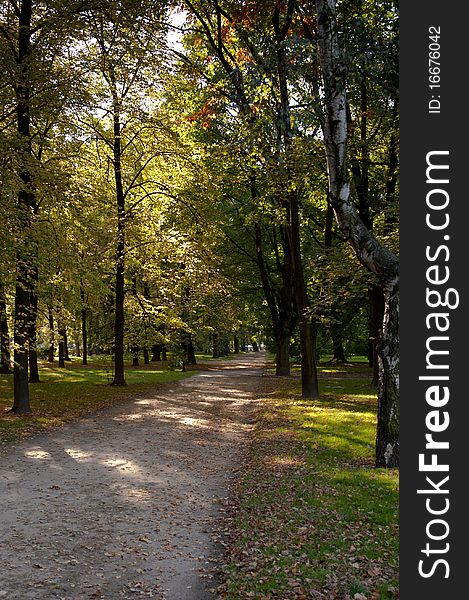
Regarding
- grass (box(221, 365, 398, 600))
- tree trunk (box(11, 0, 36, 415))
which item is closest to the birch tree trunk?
grass (box(221, 365, 398, 600))

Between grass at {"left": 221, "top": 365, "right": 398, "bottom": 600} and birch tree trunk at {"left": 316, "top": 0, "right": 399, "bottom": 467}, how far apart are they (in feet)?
2.29

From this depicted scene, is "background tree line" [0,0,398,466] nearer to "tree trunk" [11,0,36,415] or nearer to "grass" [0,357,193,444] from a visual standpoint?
"tree trunk" [11,0,36,415]

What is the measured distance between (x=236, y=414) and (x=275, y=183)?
731cm

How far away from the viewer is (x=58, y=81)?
14.0 meters

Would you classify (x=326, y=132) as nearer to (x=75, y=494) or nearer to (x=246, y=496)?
(x=246, y=496)

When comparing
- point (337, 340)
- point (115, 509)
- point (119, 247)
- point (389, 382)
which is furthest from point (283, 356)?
point (115, 509)

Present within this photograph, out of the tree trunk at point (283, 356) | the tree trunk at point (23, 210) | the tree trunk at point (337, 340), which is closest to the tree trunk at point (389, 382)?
the tree trunk at point (23, 210)

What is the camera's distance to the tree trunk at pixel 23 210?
12766 mm

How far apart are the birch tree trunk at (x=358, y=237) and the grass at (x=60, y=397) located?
27.1 ft

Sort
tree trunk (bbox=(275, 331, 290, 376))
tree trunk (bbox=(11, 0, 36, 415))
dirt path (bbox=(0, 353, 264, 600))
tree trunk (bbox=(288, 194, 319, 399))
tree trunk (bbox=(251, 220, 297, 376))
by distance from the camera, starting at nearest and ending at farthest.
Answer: dirt path (bbox=(0, 353, 264, 600)) → tree trunk (bbox=(11, 0, 36, 415)) → tree trunk (bbox=(288, 194, 319, 399)) → tree trunk (bbox=(251, 220, 297, 376)) → tree trunk (bbox=(275, 331, 290, 376))

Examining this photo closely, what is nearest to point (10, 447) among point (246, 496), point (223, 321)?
Answer: point (246, 496)

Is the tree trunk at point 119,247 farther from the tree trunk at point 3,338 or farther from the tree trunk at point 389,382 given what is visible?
the tree trunk at point 389,382

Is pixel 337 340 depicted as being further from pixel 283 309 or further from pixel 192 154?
pixel 192 154

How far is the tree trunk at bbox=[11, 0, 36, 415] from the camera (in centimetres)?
1277
